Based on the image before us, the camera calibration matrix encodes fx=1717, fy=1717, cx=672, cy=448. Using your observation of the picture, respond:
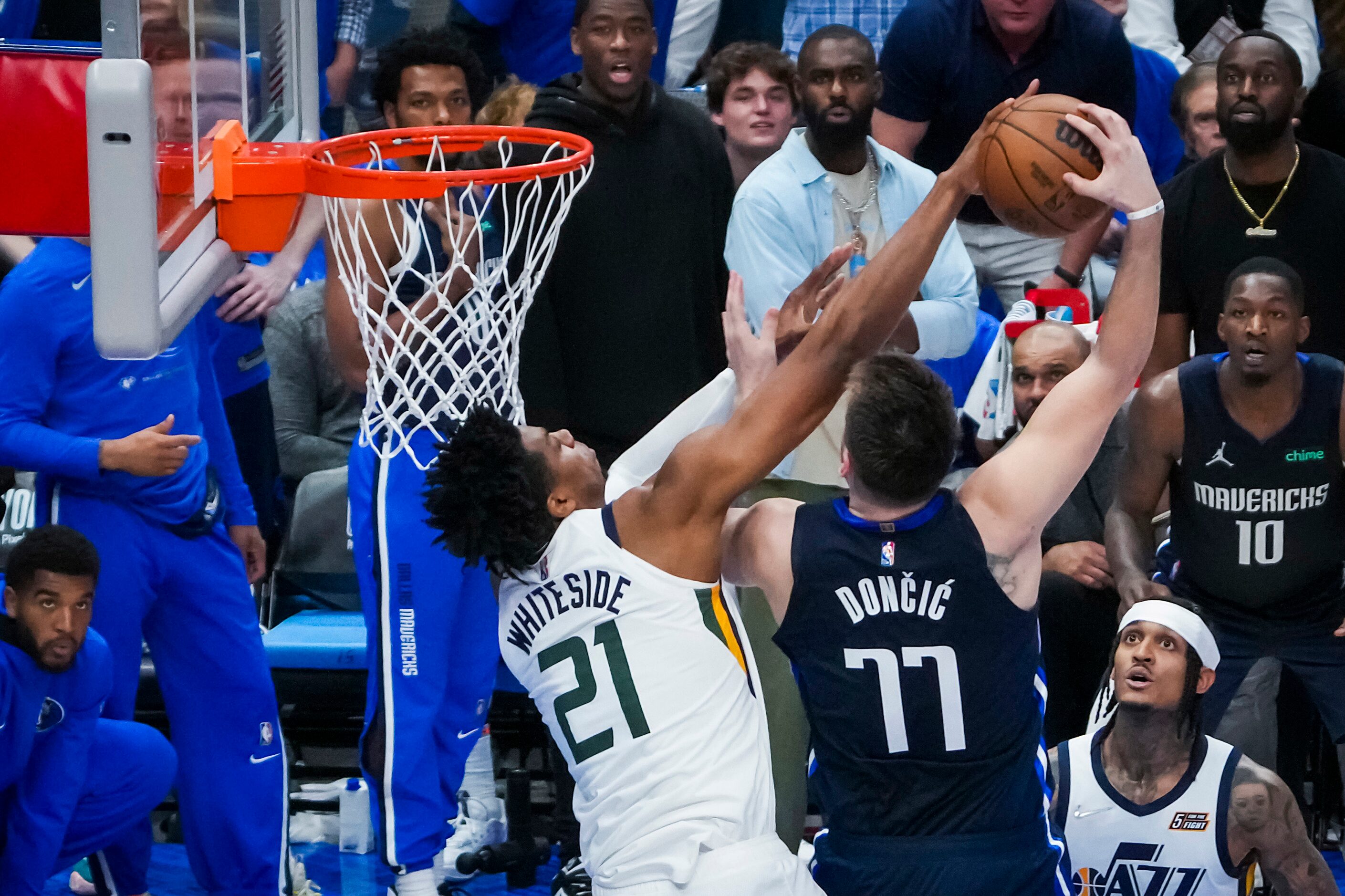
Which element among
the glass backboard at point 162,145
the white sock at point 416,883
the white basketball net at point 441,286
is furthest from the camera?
the white sock at point 416,883

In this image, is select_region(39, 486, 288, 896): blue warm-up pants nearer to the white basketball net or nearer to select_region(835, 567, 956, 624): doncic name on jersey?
the white basketball net

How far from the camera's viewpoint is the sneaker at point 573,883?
203 inches

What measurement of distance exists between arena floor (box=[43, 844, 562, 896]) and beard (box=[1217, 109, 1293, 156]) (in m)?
2.38

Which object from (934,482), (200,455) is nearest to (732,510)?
(934,482)

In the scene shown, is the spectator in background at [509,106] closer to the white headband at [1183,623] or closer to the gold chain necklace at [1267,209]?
the gold chain necklace at [1267,209]

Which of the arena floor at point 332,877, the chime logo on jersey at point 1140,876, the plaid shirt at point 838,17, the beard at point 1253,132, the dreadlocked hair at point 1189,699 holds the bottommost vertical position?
the arena floor at point 332,877

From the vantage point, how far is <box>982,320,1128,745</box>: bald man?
5465mm

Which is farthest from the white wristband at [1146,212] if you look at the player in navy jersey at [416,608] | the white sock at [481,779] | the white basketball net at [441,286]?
the white sock at [481,779]

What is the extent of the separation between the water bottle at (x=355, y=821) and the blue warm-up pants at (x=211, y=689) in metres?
0.81

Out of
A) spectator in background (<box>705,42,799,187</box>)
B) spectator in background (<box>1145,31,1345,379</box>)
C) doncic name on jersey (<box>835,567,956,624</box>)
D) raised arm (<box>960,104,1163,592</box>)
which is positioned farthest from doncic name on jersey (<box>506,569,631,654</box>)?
spectator in background (<box>1145,31,1345,379</box>)

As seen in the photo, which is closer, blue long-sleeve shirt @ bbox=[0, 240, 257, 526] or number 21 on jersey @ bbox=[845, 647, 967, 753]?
number 21 on jersey @ bbox=[845, 647, 967, 753]

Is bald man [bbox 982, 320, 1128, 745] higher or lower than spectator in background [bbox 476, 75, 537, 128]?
lower

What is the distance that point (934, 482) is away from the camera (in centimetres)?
340

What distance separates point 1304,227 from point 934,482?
2.87m
